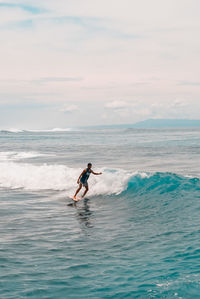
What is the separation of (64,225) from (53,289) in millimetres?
5107

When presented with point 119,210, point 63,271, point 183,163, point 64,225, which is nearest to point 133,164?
point 183,163

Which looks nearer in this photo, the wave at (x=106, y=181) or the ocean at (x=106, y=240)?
the ocean at (x=106, y=240)

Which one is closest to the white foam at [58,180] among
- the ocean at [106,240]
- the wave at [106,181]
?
the wave at [106,181]

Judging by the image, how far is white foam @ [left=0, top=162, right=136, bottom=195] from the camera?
19.3m

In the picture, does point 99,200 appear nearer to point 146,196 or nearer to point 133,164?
point 146,196

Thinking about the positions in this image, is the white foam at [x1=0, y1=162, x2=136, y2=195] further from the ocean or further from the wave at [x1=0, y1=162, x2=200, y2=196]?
the ocean

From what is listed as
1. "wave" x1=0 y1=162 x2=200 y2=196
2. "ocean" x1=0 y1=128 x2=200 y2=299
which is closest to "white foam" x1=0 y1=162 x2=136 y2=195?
"wave" x1=0 y1=162 x2=200 y2=196

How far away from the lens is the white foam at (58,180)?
19.3 metres

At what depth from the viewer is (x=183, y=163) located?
29.9m

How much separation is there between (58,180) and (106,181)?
3.93 meters

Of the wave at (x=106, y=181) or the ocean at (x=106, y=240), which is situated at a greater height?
the wave at (x=106, y=181)

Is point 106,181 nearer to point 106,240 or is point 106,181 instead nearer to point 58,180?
point 58,180

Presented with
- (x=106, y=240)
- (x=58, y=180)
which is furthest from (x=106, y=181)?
(x=106, y=240)

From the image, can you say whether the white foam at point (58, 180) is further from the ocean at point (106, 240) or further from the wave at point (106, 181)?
the ocean at point (106, 240)
